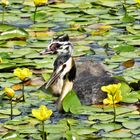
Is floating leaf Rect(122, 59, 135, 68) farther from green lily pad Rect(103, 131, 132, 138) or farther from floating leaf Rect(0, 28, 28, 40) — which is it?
green lily pad Rect(103, 131, 132, 138)

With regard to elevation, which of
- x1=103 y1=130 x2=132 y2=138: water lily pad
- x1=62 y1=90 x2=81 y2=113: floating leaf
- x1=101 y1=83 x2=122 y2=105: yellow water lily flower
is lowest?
x1=103 y1=130 x2=132 y2=138: water lily pad

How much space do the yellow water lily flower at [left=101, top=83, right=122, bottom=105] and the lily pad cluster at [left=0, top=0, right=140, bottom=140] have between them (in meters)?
0.13

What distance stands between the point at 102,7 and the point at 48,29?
43.2 inches

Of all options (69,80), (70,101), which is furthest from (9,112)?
(69,80)

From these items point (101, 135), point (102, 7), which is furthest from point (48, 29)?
point (101, 135)

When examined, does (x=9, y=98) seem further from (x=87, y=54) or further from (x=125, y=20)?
(x=125, y=20)

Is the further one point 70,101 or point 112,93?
point 70,101

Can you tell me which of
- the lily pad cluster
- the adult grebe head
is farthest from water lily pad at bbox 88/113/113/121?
the adult grebe head

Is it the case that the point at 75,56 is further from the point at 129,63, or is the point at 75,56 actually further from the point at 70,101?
the point at 70,101

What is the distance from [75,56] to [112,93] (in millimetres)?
2078

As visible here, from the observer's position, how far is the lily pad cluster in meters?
6.55

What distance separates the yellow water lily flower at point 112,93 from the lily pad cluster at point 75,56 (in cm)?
13

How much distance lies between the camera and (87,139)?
627cm

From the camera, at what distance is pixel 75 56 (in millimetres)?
Answer: 8555
